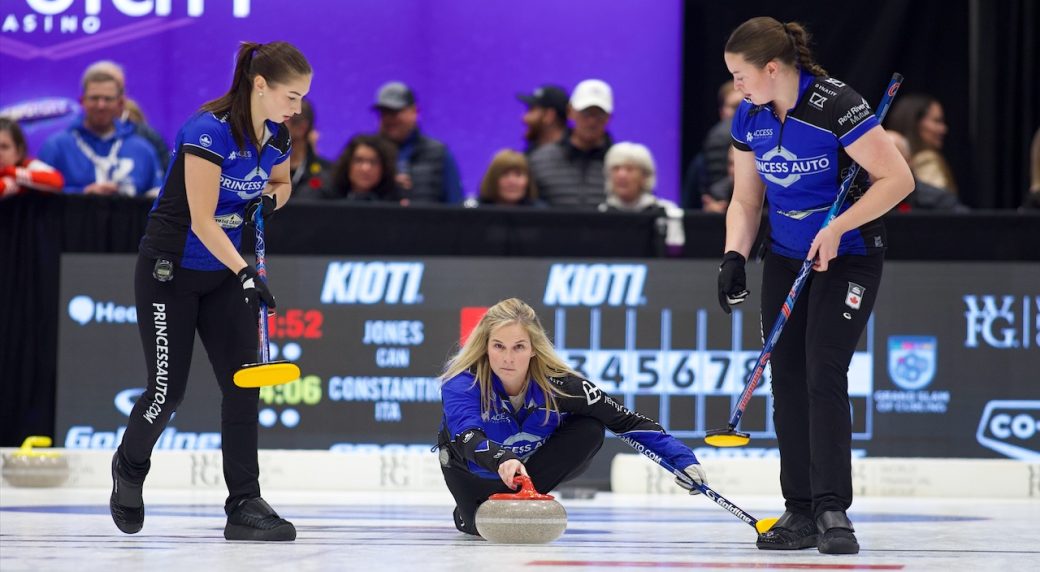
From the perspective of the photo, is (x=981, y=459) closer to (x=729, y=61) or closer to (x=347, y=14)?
(x=729, y=61)

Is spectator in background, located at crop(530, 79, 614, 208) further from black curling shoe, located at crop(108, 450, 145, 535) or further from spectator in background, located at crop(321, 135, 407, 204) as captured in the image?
black curling shoe, located at crop(108, 450, 145, 535)

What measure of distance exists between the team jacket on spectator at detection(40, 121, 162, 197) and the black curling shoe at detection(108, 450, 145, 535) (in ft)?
10.8

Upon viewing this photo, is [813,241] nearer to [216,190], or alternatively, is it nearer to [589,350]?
[216,190]

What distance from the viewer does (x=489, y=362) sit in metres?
4.18

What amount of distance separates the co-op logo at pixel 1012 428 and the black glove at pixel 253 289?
3.88m

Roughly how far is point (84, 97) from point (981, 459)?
4449 millimetres

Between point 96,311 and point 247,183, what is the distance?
273 centimetres

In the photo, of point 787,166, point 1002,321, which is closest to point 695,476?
point 787,166

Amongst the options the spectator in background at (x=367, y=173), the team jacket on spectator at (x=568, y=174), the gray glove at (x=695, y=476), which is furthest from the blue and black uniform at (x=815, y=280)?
the team jacket on spectator at (x=568, y=174)

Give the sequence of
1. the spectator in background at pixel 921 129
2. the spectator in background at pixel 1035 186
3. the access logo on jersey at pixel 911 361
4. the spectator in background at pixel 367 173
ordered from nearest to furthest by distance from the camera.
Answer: the access logo on jersey at pixel 911 361, the spectator in background at pixel 367 173, the spectator in background at pixel 1035 186, the spectator in background at pixel 921 129

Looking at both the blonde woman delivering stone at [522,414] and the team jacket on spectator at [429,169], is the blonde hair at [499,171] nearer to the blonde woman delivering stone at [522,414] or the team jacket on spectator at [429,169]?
the team jacket on spectator at [429,169]

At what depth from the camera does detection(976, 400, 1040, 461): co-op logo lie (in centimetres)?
658

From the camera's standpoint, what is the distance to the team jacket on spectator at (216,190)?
389cm

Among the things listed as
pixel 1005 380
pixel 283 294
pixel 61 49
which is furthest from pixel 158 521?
pixel 61 49
